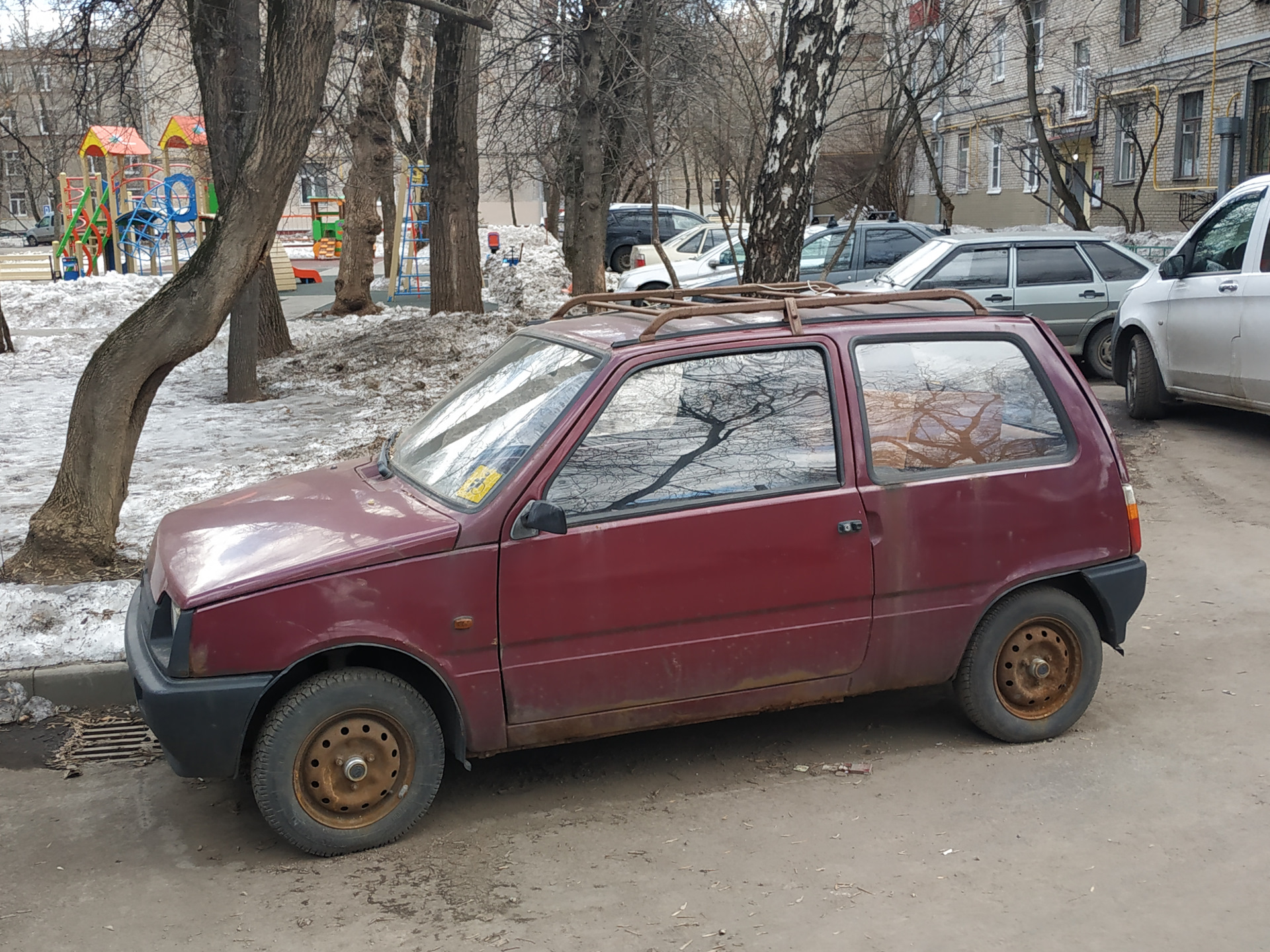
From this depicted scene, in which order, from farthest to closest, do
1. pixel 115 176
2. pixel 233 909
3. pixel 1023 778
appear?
pixel 115 176
pixel 1023 778
pixel 233 909

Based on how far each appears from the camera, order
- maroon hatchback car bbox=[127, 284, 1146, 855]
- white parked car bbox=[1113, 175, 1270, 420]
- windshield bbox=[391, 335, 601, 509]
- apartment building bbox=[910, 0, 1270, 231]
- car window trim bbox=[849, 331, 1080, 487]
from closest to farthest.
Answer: maroon hatchback car bbox=[127, 284, 1146, 855] < windshield bbox=[391, 335, 601, 509] < car window trim bbox=[849, 331, 1080, 487] < white parked car bbox=[1113, 175, 1270, 420] < apartment building bbox=[910, 0, 1270, 231]

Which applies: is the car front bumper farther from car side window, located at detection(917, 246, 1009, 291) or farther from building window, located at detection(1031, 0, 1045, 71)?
building window, located at detection(1031, 0, 1045, 71)

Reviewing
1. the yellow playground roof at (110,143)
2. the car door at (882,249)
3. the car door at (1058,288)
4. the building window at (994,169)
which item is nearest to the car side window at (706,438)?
the car door at (1058,288)

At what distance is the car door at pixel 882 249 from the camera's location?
579 inches

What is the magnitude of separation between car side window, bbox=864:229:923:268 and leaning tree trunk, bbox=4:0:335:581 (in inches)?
363

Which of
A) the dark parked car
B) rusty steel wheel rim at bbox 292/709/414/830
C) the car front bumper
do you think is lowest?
rusty steel wheel rim at bbox 292/709/414/830

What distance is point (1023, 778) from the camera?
14.0 ft

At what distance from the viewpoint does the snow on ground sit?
18.5ft

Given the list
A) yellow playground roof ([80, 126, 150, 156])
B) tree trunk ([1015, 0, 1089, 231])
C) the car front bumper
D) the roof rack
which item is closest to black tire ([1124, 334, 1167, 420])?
the roof rack

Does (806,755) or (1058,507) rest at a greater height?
(1058,507)

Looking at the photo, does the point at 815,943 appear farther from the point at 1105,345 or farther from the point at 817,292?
the point at 1105,345

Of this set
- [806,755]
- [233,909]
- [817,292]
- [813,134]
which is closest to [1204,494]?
[813,134]

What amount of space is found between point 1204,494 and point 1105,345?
4600 millimetres

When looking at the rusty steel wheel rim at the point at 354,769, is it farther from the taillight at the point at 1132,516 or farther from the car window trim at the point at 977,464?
the taillight at the point at 1132,516
